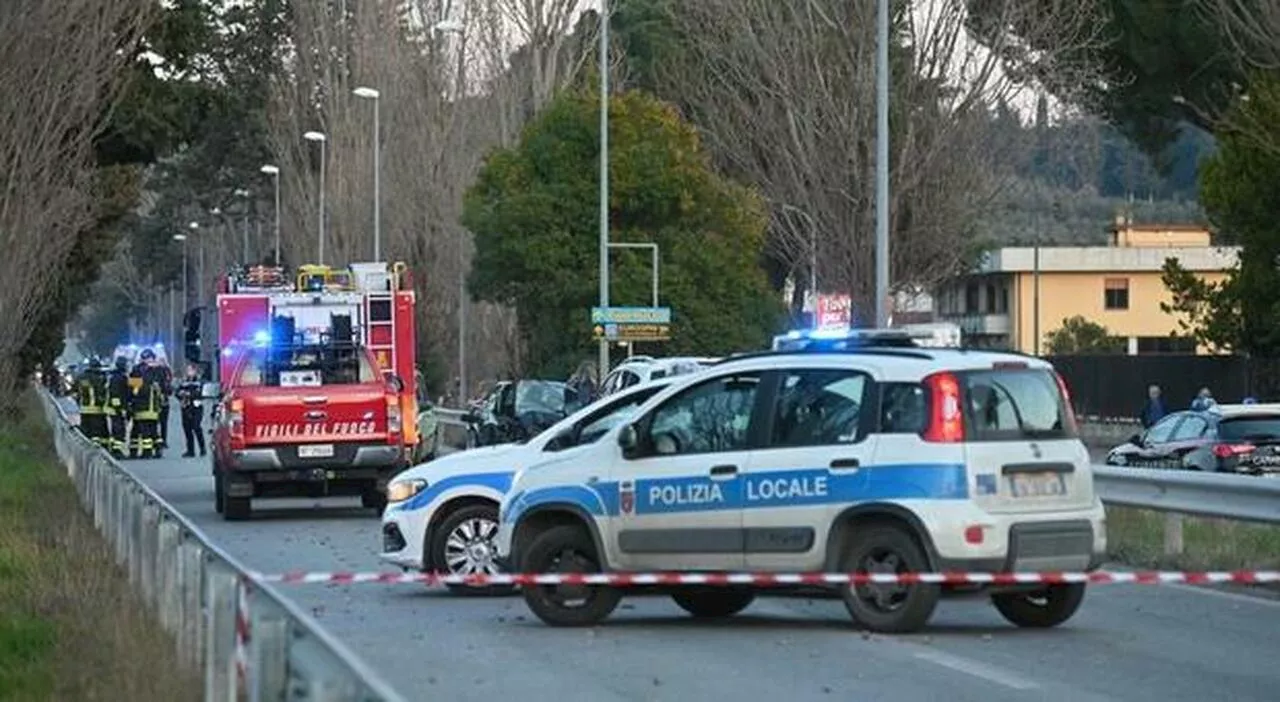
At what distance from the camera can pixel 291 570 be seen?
21.6m

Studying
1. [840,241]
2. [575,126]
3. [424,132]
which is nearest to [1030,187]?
[424,132]

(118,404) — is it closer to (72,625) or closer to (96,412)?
(96,412)

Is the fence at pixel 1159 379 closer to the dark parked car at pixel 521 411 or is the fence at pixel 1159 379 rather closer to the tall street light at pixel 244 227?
the dark parked car at pixel 521 411

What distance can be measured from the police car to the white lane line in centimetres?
71

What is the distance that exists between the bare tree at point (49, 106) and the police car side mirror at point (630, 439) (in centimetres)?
1199

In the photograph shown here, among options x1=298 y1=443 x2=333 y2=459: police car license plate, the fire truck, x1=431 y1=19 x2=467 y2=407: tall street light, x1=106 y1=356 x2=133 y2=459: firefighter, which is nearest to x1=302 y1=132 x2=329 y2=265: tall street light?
x1=431 y1=19 x2=467 y2=407: tall street light

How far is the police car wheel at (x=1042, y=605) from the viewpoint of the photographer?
16641mm

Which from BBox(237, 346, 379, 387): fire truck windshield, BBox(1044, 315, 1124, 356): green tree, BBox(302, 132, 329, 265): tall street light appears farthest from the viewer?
BBox(1044, 315, 1124, 356): green tree

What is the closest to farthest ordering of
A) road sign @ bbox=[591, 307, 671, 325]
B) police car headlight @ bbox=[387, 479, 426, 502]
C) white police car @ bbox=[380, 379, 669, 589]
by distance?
white police car @ bbox=[380, 379, 669, 589]
police car headlight @ bbox=[387, 479, 426, 502]
road sign @ bbox=[591, 307, 671, 325]

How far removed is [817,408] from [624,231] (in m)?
38.7

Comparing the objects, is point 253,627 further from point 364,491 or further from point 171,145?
point 171,145

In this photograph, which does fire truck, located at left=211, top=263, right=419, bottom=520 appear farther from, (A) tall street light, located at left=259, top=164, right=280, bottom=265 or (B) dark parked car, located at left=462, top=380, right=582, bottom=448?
(A) tall street light, located at left=259, top=164, right=280, bottom=265

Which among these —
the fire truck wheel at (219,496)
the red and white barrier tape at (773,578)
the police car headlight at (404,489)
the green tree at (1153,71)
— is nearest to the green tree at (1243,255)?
the green tree at (1153,71)

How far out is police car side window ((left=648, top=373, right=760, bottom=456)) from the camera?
16781 mm
